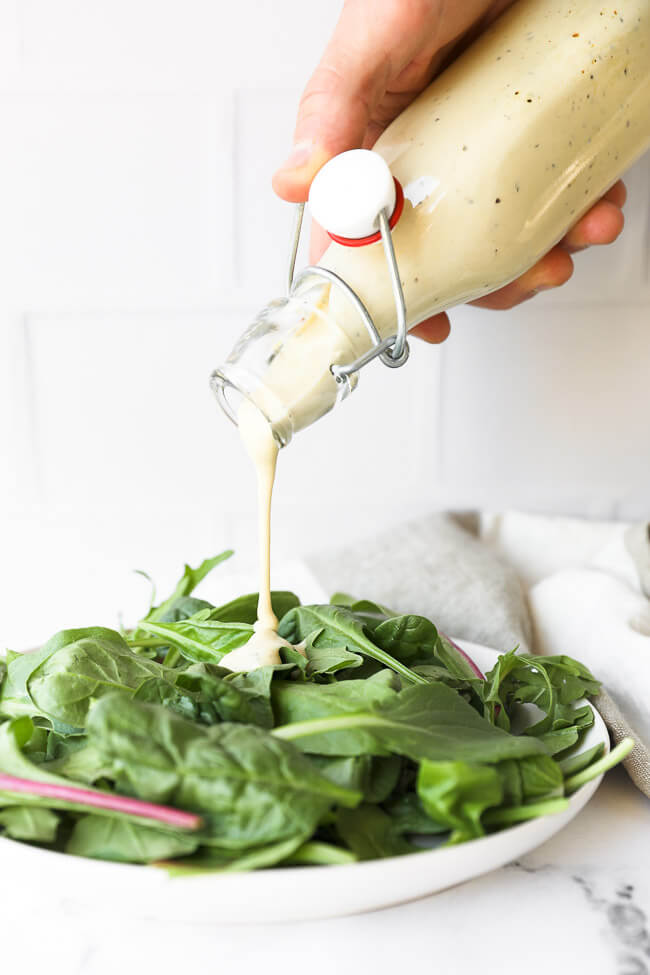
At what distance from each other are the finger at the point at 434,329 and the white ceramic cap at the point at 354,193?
349mm

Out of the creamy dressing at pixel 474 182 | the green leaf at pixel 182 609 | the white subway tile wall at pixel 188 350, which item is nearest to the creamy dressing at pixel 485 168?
the creamy dressing at pixel 474 182

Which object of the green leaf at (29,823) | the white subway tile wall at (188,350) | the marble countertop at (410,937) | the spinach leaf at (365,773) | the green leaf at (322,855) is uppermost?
the white subway tile wall at (188,350)

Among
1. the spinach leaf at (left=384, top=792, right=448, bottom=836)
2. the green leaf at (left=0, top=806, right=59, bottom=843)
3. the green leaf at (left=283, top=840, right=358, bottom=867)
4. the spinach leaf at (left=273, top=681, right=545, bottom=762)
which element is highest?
the spinach leaf at (left=273, top=681, right=545, bottom=762)

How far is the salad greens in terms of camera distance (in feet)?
1.37

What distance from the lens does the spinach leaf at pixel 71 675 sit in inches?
20.1

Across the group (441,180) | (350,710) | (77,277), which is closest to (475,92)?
(441,180)

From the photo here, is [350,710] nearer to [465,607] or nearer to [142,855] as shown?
[142,855]

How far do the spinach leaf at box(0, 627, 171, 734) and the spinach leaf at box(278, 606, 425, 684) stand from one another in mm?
109

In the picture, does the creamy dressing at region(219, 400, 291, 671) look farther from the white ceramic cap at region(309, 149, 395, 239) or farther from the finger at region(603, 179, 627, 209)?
the finger at region(603, 179, 627, 209)

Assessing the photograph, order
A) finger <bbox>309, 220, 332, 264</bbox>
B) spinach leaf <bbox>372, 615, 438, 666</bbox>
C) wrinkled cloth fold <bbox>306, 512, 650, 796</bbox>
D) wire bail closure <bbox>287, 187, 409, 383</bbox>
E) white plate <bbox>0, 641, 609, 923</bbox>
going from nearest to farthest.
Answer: white plate <bbox>0, 641, 609, 923</bbox> < wire bail closure <bbox>287, 187, 409, 383</bbox> < spinach leaf <bbox>372, 615, 438, 666</bbox> < wrinkled cloth fold <bbox>306, 512, 650, 796</bbox> < finger <bbox>309, 220, 332, 264</bbox>

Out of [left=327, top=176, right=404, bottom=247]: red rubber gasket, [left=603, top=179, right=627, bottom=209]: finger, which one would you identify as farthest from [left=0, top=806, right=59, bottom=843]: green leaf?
[left=603, top=179, right=627, bottom=209]: finger

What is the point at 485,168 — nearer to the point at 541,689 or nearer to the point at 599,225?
the point at 599,225

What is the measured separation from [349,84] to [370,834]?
46cm

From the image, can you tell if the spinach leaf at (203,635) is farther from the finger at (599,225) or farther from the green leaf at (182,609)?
the finger at (599,225)
